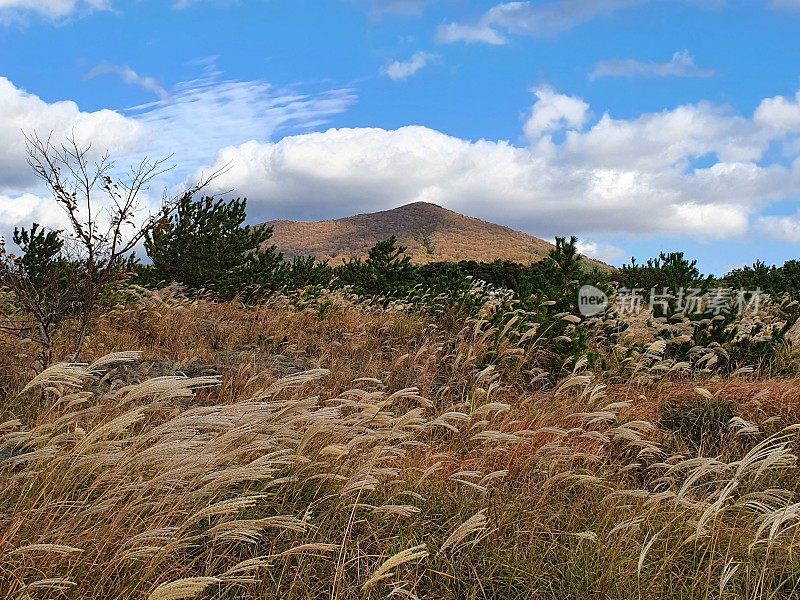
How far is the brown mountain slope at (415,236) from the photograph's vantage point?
68.4m

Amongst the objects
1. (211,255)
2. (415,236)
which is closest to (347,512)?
(211,255)

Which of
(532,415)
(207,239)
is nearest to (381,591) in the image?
(532,415)

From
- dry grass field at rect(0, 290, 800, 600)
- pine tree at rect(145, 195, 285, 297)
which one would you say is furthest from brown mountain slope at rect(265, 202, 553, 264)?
dry grass field at rect(0, 290, 800, 600)

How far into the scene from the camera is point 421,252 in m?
66.1

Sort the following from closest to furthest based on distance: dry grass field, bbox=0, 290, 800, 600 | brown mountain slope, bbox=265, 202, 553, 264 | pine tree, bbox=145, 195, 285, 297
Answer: dry grass field, bbox=0, 290, 800, 600, pine tree, bbox=145, 195, 285, 297, brown mountain slope, bbox=265, 202, 553, 264

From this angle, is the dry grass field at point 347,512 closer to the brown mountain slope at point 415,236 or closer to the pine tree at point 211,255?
the pine tree at point 211,255

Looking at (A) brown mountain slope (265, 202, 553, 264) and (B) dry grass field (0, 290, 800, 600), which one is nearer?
(B) dry grass field (0, 290, 800, 600)

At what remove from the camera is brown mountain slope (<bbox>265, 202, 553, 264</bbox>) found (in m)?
68.4

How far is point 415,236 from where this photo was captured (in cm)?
7850

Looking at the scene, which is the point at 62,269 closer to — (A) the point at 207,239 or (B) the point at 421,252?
(A) the point at 207,239

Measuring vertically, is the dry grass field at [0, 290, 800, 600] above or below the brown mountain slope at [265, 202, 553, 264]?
below

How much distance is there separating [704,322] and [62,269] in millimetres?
9267

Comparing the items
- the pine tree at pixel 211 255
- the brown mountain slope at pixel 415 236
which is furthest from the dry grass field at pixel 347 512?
the brown mountain slope at pixel 415 236

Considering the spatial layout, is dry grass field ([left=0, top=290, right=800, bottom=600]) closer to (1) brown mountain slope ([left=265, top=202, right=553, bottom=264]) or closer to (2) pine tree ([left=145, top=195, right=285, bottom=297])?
(2) pine tree ([left=145, top=195, right=285, bottom=297])
